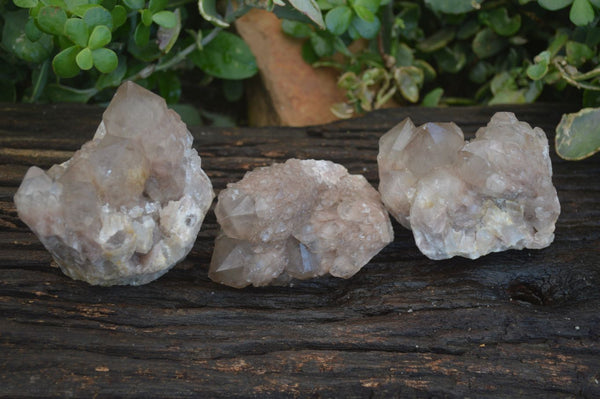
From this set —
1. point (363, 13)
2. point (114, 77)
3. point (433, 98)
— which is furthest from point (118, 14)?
point (433, 98)

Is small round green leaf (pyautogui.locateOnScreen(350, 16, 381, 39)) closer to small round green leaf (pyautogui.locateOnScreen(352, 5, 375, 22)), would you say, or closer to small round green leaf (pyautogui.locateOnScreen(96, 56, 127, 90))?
small round green leaf (pyautogui.locateOnScreen(352, 5, 375, 22))

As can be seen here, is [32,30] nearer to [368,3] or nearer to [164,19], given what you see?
[164,19]

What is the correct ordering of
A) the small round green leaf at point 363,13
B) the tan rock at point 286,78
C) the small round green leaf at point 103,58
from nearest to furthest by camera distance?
the small round green leaf at point 103,58
the small round green leaf at point 363,13
the tan rock at point 286,78

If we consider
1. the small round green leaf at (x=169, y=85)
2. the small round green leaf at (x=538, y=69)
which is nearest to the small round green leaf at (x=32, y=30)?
the small round green leaf at (x=169, y=85)

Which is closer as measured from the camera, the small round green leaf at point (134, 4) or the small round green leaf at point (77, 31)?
the small round green leaf at point (77, 31)

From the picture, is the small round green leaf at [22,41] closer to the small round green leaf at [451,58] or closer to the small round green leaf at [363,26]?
the small round green leaf at [363,26]
